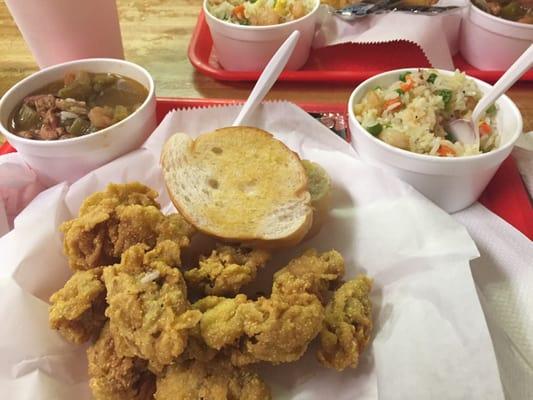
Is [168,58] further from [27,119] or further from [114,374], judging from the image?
[114,374]

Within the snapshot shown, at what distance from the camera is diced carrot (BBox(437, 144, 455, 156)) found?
1.53m

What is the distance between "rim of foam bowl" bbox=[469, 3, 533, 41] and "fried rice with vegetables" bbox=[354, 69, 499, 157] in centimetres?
63

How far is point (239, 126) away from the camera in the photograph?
1.57 m

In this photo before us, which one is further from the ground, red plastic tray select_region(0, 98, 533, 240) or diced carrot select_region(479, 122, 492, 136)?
diced carrot select_region(479, 122, 492, 136)

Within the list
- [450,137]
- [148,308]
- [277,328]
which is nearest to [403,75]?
[450,137]

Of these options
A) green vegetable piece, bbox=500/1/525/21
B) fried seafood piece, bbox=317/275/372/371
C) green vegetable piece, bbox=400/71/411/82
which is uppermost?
green vegetable piece, bbox=400/71/411/82

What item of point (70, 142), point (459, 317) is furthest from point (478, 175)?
point (70, 142)

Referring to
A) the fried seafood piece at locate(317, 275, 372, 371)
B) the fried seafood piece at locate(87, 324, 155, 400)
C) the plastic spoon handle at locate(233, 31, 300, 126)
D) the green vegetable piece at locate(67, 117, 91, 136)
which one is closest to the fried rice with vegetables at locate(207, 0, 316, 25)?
the plastic spoon handle at locate(233, 31, 300, 126)

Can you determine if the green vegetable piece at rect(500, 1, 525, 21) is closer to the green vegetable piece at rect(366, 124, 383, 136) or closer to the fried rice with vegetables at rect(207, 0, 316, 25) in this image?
the fried rice with vegetables at rect(207, 0, 316, 25)

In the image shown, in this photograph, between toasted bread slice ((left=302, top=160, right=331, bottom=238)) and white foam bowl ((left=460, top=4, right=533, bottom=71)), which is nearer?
toasted bread slice ((left=302, top=160, right=331, bottom=238))

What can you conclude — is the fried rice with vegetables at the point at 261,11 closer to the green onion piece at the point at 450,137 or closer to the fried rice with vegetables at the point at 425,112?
the fried rice with vegetables at the point at 425,112

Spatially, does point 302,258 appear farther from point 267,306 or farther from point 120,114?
point 120,114

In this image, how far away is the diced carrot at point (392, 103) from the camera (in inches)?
65.7

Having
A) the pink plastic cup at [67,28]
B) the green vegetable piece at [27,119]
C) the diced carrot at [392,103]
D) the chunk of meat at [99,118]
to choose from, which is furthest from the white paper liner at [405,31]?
the green vegetable piece at [27,119]
